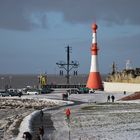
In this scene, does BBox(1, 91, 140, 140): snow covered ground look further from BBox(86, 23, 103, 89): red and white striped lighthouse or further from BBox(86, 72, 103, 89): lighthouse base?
BBox(86, 72, 103, 89): lighthouse base

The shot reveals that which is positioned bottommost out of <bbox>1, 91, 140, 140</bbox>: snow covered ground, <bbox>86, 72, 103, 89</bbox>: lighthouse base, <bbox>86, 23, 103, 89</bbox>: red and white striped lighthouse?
<bbox>1, 91, 140, 140</bbox>: snow covered ground

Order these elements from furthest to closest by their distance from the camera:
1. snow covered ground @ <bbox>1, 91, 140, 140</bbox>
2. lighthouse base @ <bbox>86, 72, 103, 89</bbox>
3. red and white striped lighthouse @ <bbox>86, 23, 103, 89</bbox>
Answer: lighthouse base @ <bbox>86, 72, 103, 89</bbox>
red and white striped lighthouse @ <bbox>86, 23, 103, 89</bbox>
snow covered ground @ <bbox>1, 91, 140, 140</bbox>

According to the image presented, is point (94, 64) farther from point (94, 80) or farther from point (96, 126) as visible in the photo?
point (96, 126)

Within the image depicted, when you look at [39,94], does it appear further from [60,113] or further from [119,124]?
[119,124]

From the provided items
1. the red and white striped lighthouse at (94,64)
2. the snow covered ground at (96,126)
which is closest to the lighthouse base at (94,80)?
the red and white striped lighthouse at (94,64)

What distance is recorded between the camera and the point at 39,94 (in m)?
95.4

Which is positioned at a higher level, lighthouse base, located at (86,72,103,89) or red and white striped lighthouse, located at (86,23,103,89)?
red and white striped lighthouse, located at (86,23,103,89)

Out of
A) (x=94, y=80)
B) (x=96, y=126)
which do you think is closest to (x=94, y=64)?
(x=94, y=80)

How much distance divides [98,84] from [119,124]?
168ft

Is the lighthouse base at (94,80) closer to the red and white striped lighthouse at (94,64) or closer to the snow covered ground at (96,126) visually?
the red and white striped lighthouse at (94,64)

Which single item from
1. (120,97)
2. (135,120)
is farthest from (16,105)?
(135,120)

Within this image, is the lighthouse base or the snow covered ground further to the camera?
the lighthouse base

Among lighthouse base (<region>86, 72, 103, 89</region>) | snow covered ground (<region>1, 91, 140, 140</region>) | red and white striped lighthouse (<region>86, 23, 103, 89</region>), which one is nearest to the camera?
snow covered ground (<region>1, 91, 140, 140</region>)

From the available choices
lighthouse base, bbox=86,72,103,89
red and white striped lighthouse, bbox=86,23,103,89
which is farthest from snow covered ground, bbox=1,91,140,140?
lighthouse base, bbox=86,72,103,89
